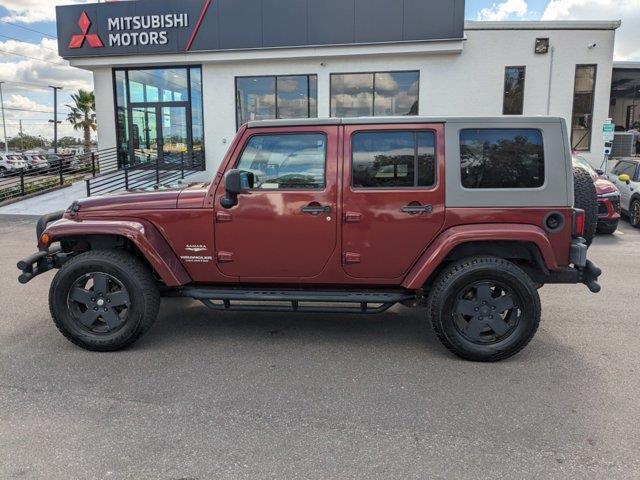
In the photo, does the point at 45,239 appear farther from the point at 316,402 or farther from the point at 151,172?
the point at 151,172

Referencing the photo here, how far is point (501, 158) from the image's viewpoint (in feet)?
13.1

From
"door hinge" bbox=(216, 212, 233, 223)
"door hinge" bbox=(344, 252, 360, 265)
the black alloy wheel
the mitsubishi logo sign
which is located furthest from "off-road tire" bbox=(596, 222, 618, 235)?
the mitsubishi logo sign

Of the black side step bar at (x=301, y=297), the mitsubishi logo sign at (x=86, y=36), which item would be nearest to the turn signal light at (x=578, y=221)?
the black side step bar at (x=301, y=297)

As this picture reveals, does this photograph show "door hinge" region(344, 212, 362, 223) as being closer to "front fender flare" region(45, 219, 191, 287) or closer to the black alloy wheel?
"front fender flare" region(45, 219, 191, 287)

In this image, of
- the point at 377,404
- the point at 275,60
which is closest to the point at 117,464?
the point at 377,404

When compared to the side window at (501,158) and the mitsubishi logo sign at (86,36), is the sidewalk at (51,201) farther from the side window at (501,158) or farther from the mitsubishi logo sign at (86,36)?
the side window at (501,158)

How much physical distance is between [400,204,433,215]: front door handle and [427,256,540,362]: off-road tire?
50 centimetres

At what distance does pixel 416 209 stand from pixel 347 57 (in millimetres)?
12927

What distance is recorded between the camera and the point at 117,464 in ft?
8.98

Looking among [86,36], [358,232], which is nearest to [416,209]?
[358,232]

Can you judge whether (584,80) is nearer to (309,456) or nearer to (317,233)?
(317,233)

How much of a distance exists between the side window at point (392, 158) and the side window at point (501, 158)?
292mm

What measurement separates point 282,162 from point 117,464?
250cm

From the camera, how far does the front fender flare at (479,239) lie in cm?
387
